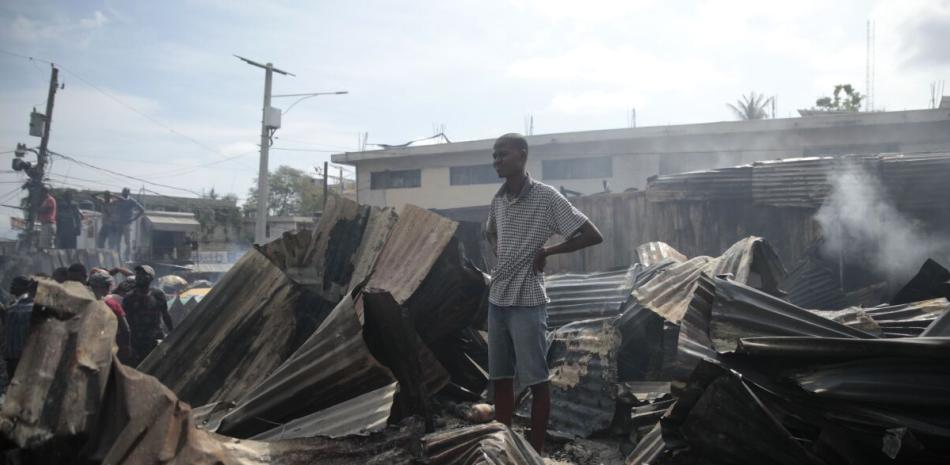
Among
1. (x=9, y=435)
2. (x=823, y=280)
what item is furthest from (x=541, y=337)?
(x=823, y=280)

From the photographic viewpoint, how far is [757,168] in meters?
8.73

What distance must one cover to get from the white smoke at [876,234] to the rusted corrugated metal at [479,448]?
6.85 m

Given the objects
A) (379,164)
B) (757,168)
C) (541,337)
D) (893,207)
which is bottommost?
(541,337)

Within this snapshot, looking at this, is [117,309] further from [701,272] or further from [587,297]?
[701,272]

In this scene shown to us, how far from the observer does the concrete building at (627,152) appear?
14.5 metres

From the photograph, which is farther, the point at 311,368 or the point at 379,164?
the point at 379,164

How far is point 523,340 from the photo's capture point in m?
3.04

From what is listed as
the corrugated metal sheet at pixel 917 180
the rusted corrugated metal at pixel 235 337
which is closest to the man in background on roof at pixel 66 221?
the rusted corrugated metal at pixel 235 337

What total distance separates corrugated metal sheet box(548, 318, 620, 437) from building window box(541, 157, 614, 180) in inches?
540

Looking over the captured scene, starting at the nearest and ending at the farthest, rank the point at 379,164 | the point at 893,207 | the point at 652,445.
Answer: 1. the point at 652,445
2. the point at 893,207
3. the point at 379,164

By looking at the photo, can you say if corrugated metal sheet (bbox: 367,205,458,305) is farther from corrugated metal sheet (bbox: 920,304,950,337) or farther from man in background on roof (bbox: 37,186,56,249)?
man in background on roof (bbox: 37,186,56,249)

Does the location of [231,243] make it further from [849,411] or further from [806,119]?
[849,411]

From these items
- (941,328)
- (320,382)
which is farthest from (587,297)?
(320,382)

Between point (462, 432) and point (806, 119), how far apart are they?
15.4 meters
